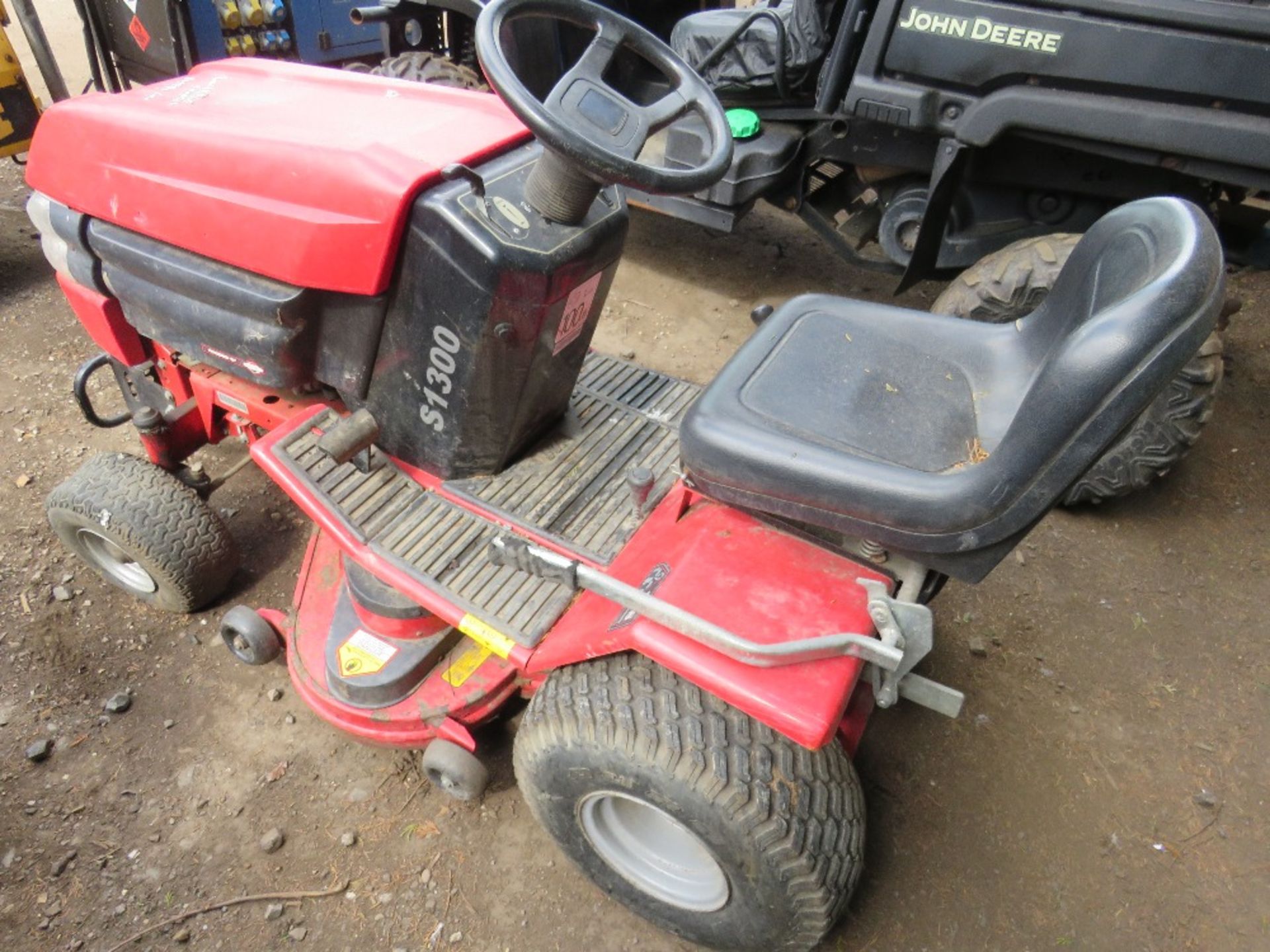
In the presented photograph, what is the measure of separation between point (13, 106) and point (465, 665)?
10.8 feet

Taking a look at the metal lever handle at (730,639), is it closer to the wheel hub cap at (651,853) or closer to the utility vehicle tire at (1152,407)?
the wheel hub cap at (651,853)

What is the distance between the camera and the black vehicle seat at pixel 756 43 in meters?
3.23

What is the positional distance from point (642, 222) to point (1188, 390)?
2889mm

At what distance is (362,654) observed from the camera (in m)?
1.88

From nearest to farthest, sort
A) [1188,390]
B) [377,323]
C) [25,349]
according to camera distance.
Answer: [377,323] < [1188,390] < [25,349]

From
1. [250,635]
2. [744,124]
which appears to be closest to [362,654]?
[250,635]

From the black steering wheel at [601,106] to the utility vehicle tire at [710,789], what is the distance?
2.82 ft

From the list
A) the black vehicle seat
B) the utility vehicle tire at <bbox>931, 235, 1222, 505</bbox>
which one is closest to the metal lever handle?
the utility vehicle tire at <bbox>931, 235, 1222, 505</bbox>

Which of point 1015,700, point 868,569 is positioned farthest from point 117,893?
point 1015,700

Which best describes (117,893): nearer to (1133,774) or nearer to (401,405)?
(401,405)

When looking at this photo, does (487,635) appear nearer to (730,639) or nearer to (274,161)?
(730,639)

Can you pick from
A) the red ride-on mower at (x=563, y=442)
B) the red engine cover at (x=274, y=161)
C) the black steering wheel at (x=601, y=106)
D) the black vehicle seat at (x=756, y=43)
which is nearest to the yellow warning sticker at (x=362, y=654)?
the red ride-on mower at (x=563, y=442)

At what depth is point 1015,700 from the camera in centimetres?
221

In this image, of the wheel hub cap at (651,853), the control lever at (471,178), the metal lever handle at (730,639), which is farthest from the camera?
the wheel hub cap at (651,853)
